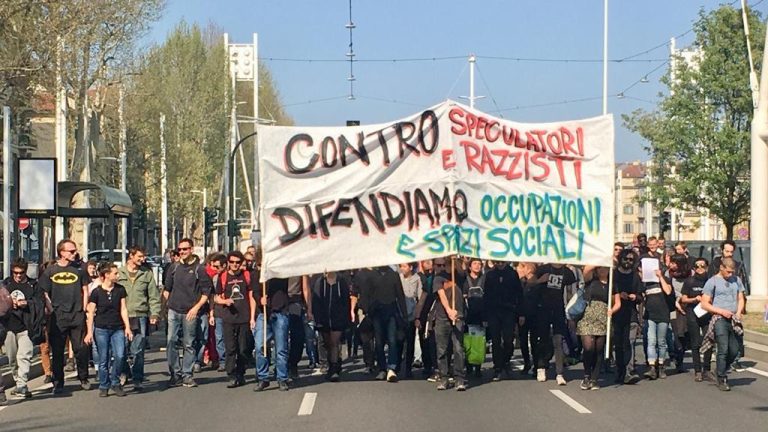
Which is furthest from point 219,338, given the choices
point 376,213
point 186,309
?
point 376,213

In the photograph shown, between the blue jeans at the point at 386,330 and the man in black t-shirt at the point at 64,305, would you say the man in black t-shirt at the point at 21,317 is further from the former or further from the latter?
the blue jeans at the point at 386,330

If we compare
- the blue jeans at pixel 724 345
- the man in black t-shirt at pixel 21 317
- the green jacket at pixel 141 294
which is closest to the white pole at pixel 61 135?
the green jacket at pixel 141 294

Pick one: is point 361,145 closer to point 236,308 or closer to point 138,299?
point 236,308

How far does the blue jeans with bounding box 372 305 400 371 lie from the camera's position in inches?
666

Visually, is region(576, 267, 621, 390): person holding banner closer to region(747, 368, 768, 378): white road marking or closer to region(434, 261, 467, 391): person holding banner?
region(434, 261, 467, 391): person holding banner

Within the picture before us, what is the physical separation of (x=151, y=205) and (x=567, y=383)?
191 ft

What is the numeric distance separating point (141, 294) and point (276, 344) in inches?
85.0

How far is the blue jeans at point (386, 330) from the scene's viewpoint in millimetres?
16906

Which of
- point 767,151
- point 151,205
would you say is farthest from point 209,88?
point 767,151

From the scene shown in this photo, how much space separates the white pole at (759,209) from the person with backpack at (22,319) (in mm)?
17728

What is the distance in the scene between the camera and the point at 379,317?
17.0 meters

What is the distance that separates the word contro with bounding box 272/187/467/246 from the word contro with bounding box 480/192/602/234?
0.38 metres

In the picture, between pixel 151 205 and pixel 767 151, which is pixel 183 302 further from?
pixel 151 205

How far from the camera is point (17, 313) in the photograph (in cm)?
1551
